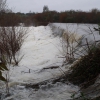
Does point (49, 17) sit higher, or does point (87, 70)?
point (49, 17)

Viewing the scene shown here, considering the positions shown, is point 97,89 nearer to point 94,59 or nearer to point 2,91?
point 94,59

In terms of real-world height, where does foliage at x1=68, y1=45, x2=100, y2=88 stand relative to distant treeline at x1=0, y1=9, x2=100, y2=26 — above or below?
below

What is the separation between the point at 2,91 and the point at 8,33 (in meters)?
4.04

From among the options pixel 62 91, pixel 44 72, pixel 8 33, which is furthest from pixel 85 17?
pixel 62 91

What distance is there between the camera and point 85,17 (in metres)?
22.2

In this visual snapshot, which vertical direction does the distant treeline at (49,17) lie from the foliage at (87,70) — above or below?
above

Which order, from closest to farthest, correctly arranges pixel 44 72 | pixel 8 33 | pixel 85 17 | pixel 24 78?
pixel 24 78, pixel 44 72, pixel 8 33, pixel 85 17

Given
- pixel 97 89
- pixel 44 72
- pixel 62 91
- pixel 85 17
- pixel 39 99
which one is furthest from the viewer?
pixel 85 17

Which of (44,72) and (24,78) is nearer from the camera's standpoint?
(24,78)

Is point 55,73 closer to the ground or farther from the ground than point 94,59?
closer to the ground

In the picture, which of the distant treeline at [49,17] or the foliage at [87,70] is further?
the distant treeline at [49,17]

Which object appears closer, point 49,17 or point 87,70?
point 87,70

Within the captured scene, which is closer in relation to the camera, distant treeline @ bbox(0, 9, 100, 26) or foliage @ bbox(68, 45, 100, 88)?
foliage @ bbox(68, 45, 100, 88)

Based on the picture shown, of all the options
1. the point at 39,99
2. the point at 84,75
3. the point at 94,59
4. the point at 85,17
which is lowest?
the point at 39,99
